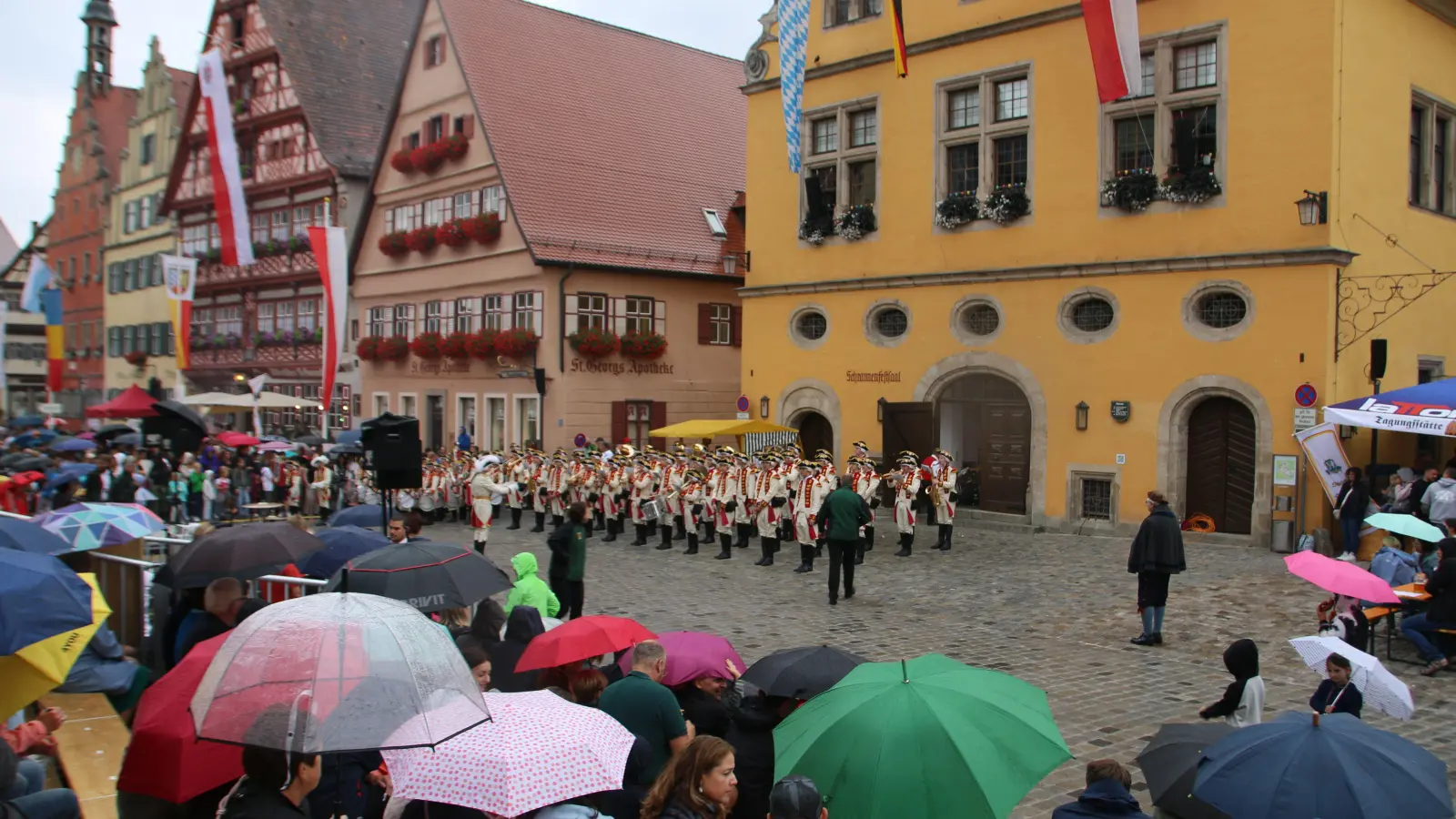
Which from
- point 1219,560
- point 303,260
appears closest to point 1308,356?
point 1219,560

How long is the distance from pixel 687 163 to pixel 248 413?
71.3 feet

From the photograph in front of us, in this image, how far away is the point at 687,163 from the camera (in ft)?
125

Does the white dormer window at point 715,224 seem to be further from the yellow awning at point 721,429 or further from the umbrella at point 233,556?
the umbrella at point 233,556

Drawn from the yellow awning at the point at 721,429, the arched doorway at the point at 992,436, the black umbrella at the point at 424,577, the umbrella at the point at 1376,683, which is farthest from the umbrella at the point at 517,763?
the yellow awning at the point at 721,429

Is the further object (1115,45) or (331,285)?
(331,285)

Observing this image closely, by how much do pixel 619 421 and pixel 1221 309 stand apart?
57.1ft

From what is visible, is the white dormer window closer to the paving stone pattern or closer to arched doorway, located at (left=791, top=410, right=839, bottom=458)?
arched doorway, located at (left=791, top=410, right=839, bottom=458)

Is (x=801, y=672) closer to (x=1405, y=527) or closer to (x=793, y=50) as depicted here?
(x=1405, y=527)

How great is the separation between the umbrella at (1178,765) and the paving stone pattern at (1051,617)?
68.9 inches

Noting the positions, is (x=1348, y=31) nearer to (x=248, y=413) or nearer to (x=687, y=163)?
(x=687, y=163)

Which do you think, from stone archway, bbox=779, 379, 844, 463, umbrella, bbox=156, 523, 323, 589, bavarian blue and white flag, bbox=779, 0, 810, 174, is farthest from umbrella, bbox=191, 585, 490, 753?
stone archway, bbox=779, 379, 844, 463

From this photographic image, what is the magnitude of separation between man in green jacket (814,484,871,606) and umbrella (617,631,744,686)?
28.1 feet

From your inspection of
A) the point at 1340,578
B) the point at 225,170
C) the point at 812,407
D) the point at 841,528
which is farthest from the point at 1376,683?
the point at 225,170

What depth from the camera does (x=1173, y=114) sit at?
21000 mm
